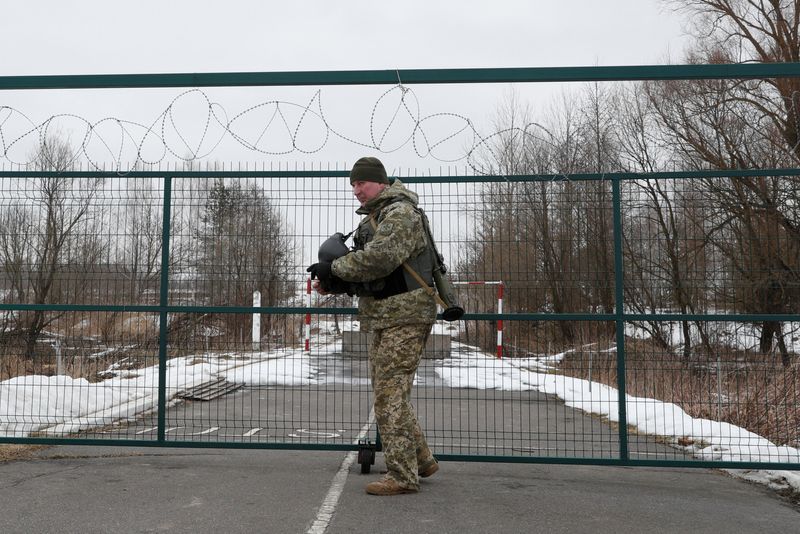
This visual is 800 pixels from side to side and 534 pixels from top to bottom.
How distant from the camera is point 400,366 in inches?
176

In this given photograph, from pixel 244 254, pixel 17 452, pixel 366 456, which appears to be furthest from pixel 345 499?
pixel 17 452

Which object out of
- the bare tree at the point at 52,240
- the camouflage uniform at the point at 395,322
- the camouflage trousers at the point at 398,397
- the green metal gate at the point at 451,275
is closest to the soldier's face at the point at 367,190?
the camouflage uniform at the point at 395,322

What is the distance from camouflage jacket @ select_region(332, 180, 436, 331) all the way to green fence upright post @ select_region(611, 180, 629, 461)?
64.3 inches

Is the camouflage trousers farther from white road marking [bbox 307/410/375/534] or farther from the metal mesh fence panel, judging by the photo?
the metal mesh fence panel

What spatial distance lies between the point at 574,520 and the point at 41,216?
541 cm

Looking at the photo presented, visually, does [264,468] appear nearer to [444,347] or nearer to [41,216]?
[444,347]

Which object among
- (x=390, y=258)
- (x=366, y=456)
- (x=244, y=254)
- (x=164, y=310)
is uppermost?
(x=244, y=254)

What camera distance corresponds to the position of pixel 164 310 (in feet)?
17.9

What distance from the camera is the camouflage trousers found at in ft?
14.4

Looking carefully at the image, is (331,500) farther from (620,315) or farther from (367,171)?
(620,315)

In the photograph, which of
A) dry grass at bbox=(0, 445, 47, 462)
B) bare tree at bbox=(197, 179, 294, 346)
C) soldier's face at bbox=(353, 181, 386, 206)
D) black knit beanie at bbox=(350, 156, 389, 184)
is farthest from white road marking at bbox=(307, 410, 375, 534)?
dry grass at bbox=(0, 445, 47, 462)

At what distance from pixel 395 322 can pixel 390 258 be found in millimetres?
466

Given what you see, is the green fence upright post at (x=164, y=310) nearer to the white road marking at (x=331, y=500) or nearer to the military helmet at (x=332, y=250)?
the white road marking at (x=331, y=500)

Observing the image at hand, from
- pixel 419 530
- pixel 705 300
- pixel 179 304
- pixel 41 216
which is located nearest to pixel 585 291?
pixel 705 300
